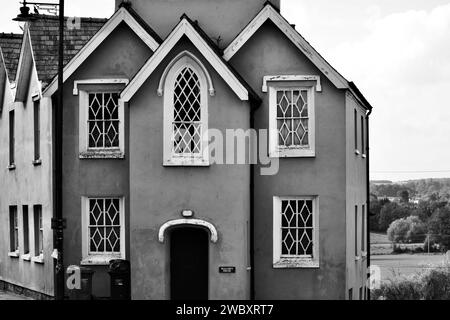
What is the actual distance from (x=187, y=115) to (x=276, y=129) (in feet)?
9.58

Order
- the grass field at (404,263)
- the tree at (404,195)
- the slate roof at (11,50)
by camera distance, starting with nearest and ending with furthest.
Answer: the slate roof at (11,50) → the grass field at (404,263) → the tree at (404,195)

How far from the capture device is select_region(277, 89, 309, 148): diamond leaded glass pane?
1326 inches

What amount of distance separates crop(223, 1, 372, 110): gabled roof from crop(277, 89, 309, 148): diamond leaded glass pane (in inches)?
40.5

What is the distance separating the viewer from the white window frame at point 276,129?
110ft

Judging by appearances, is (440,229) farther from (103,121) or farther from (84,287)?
(84,287)

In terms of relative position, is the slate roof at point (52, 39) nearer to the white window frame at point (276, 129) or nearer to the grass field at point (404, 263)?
the white window frame at point (276, 129)

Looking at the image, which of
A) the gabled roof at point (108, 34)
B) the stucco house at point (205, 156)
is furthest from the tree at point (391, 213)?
the gabled roof at point (108, 34)

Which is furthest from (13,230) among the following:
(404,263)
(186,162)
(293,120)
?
(404,263)

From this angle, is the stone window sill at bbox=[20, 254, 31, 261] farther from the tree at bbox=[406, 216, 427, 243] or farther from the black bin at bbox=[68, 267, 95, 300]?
the tree at bbox=[406, 216, 427, 243]

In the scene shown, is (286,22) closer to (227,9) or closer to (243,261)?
(227,9)

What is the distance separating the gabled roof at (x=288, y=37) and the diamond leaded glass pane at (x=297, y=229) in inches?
145

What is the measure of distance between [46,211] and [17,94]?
5105mm

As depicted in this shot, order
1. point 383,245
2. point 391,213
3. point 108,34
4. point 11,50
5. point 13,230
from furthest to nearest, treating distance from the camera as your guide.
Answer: point 383,245
point 391,213
point 11,50
point 13,230
point 108,34

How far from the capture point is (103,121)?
34125 mm
